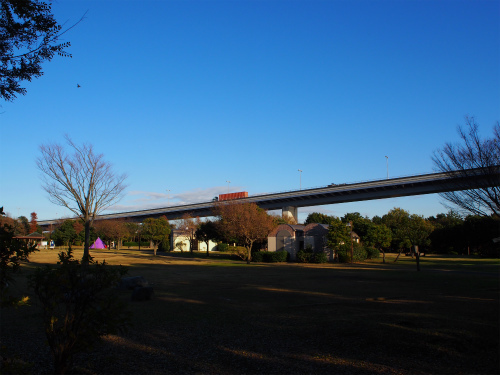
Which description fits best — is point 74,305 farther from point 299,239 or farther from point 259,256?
point 299,239

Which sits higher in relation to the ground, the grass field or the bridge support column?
the bridge support column

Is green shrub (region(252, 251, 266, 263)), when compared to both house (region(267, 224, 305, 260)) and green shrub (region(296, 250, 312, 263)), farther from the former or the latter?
green shrub (region(296, 250, 312, 263))

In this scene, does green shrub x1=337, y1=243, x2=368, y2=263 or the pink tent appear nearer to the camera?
green shrub x1=337, y1=243, x2=368, y2=263

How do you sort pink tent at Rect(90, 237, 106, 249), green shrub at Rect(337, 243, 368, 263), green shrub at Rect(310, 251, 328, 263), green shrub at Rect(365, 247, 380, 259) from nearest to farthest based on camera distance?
green shrub at Rect(337, 243, 368, 263), green shrub at Rect(310, 251, 328, 263), green shrub at Rect(365, 247, 380, 259), pink tent at Rect(90, 237, 106, 249)

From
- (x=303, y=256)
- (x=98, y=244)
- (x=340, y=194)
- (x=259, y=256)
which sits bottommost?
(x=98, y=244)

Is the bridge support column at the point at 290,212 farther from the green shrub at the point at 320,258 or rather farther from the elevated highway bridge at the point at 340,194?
A: the green shrub at the point at 320,258

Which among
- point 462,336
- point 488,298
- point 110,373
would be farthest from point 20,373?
point 488,298

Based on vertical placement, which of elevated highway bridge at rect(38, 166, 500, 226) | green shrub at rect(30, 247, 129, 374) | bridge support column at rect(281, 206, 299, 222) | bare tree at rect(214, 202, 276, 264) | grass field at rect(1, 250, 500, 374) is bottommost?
grass field at rect(1, 250, 500, 374)

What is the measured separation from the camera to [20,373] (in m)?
3.94

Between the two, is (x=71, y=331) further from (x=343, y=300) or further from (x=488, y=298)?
(x=488, y=298)

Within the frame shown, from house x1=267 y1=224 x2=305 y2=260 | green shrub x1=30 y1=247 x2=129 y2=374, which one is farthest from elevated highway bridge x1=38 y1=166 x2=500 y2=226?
green shrub x1=30 y1=247 x2=129 y2=374

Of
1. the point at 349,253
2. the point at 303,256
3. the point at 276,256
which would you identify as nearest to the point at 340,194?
the point at 349,253

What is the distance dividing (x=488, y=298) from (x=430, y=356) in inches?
293

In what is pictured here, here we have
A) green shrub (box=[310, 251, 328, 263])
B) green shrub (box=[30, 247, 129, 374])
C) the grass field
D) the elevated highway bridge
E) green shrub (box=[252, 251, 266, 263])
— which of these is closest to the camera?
green shrub (box=[30, 247, 129, 374])
